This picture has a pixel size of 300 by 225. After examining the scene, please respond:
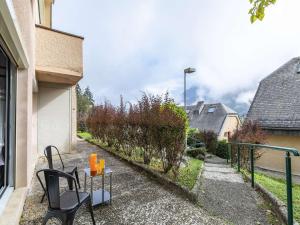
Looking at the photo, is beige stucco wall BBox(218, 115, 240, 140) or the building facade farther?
beige stucco wall BBox(218, 115, 240, 140)

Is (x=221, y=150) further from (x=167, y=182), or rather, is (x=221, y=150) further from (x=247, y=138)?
(x=167, y=182)

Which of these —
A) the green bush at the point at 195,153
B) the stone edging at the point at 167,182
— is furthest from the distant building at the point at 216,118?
the stone edging at the point at 167,182

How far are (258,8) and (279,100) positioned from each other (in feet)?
43.9

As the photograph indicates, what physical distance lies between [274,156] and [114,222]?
11787 mm

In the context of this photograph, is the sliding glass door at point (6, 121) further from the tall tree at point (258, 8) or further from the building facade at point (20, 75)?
the tall tree at point (258, 8)

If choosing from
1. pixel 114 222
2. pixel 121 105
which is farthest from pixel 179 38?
pixel 114 222

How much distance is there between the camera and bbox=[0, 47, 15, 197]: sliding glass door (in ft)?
12.3

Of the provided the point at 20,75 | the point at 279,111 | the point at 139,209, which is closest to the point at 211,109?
the point at 279,111

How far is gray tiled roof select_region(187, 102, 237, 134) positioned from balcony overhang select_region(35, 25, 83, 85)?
25.1 m

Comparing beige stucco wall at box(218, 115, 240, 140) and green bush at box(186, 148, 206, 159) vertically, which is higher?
beige stucco wall at box(218, 115, 240, 140)

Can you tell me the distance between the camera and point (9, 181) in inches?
155

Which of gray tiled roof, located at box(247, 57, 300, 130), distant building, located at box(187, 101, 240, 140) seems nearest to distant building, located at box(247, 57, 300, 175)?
gray tiled roof, located at box(247, 57, 300, 130)

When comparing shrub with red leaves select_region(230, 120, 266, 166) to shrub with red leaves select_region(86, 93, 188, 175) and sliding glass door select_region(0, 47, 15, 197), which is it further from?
sliding glass door select_region(0, 47, 15, 197)

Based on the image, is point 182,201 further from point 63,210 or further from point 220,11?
point 220,11
